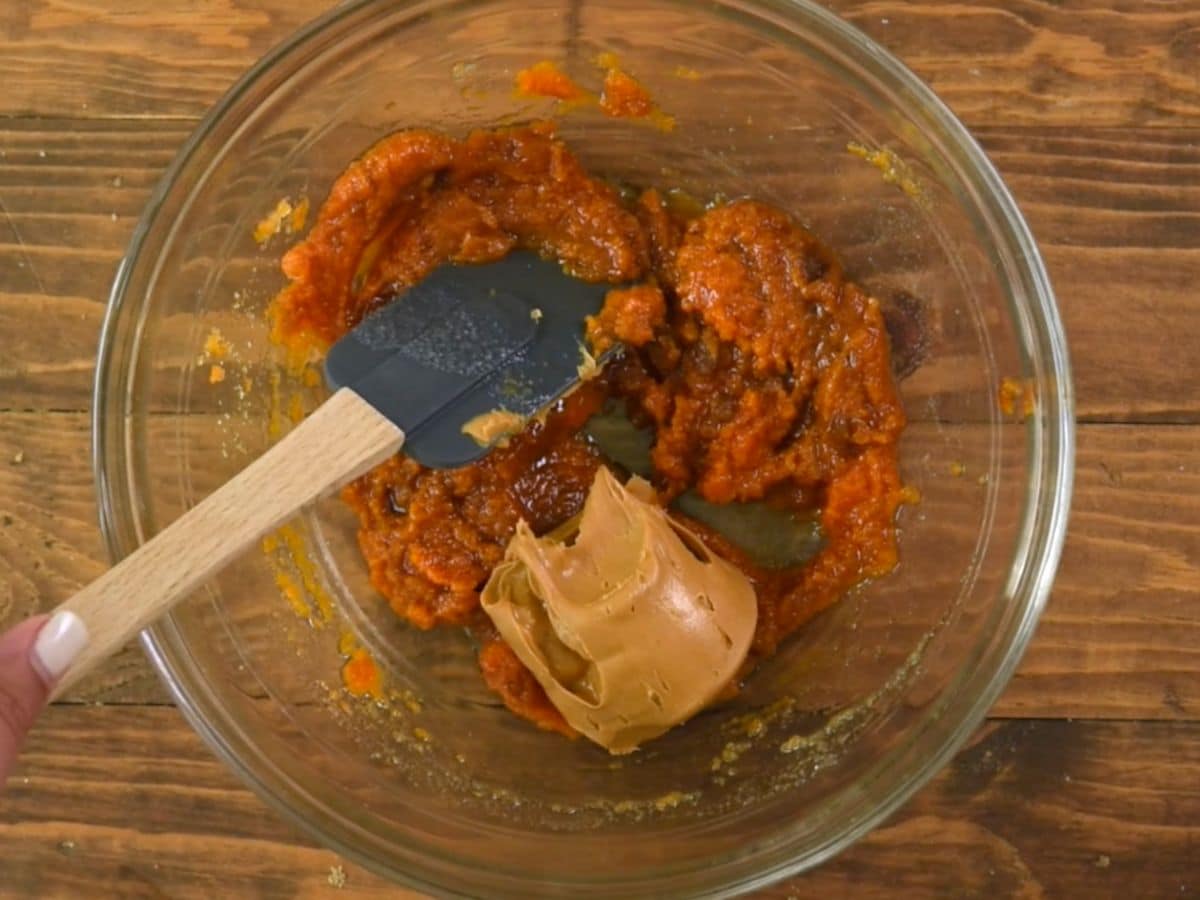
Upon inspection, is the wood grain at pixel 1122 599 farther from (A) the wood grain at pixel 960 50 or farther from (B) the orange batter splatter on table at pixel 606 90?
(B) the orange batter splatter on table at pixel 606 90

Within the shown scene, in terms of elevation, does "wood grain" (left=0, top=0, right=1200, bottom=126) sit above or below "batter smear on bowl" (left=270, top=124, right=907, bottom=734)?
above

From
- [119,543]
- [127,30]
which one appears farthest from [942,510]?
[127,30]

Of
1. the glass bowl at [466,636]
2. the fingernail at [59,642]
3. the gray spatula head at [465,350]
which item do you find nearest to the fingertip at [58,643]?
the fingernail at [59,642]

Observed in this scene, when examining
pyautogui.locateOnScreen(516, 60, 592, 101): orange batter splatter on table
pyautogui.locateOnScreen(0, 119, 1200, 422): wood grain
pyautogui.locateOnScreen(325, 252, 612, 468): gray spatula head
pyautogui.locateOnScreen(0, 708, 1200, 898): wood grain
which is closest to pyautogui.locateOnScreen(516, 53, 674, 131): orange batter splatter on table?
pyautogui.locateOnScreen(516, 60, 592, 101): orange batter splatter on table

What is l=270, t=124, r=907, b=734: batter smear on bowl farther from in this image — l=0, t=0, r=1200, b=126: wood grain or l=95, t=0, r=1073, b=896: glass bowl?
l=0, t=0, r=1200, b=126: wood grain

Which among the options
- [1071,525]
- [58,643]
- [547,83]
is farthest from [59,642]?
[1071,525]

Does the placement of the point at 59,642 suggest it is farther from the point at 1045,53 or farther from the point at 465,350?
the point at 1045,53
